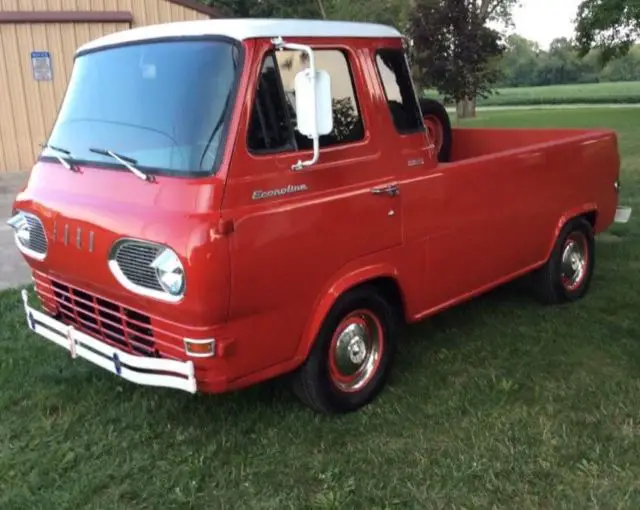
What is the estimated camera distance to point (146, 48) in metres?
3.87

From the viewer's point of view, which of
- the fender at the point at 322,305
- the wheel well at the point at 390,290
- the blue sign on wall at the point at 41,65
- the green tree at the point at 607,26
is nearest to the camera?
the fender at the point at 322,305

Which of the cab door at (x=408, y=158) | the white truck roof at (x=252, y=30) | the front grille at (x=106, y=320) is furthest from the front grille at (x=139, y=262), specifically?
the cab door at (x=408, y=158)

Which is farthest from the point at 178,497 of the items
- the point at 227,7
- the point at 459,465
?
the point at 227,7

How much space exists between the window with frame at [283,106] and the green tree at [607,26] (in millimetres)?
10993

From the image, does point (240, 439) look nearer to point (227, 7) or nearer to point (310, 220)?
point (310, 220)

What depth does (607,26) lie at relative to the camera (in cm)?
1627

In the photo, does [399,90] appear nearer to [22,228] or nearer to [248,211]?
[248,211]

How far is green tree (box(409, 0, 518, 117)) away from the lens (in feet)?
41.1

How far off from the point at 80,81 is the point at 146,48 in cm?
63

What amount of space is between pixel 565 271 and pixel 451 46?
7.76 metres

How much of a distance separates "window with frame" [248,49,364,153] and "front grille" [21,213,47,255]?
1.35 m

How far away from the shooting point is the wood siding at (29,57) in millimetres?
11016

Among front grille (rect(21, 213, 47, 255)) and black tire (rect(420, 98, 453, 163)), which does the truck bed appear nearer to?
black tire (rect(420, 98, 453, 163))

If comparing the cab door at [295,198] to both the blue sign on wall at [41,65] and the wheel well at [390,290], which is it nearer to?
the wheel well at [390,290]
